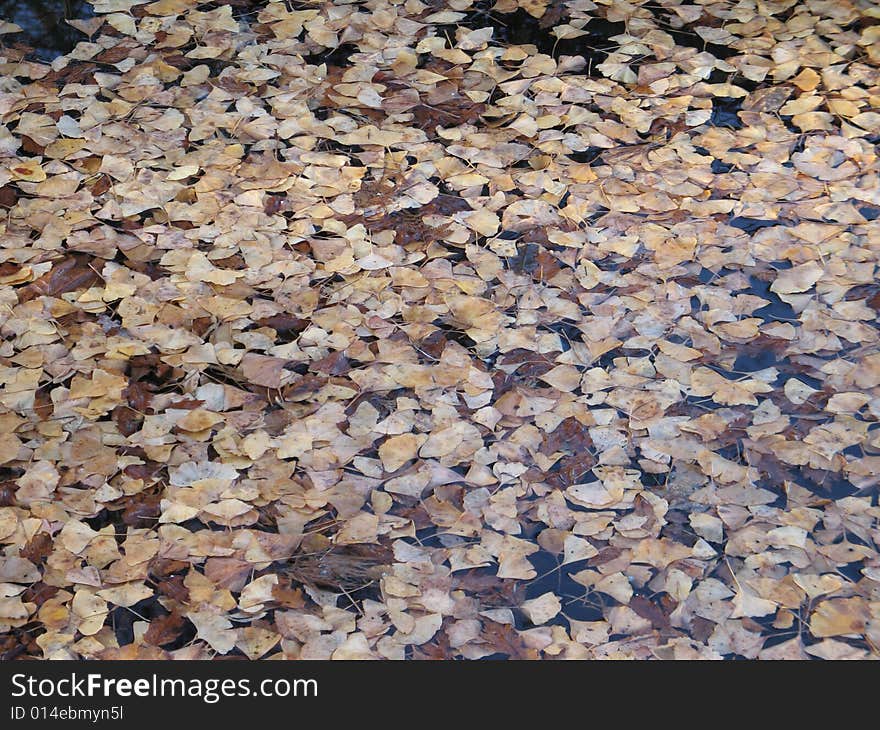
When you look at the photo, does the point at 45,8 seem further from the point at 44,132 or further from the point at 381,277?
the point at 381,277

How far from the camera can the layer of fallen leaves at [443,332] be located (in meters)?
1.80

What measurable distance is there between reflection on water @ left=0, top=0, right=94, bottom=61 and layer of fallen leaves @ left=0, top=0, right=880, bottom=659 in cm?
5

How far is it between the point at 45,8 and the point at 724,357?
2330mm

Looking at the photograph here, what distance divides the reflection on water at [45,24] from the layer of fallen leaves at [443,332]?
2.1 inches

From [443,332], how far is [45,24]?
175 centimetres

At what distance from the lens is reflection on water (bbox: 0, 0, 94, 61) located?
2.98 metres

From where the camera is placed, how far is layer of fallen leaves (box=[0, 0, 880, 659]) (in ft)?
5.90

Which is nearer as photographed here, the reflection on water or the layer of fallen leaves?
the layer of fallen leaves

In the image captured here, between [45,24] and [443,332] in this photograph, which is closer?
[443,332]

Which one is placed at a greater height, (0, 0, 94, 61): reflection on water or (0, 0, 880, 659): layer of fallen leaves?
(0, 0, 94, 61): reflection on water

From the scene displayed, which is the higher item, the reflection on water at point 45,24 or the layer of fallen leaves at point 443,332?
the reflection on water at point 45,24

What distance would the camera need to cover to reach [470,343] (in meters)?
2.22

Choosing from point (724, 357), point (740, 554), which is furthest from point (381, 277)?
point (740, 554)

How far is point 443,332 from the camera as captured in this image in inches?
88.2
